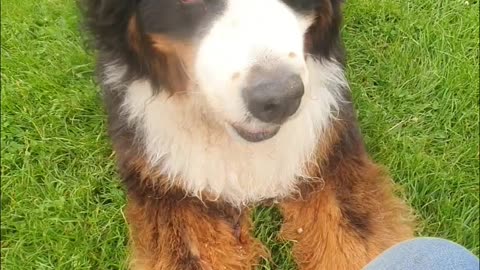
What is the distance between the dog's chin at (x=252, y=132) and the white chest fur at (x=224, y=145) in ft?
0.89

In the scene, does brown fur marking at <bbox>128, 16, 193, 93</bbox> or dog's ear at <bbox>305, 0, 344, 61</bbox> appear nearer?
brown fur marking at <bbox>128, 16, 193, 93</bbox>

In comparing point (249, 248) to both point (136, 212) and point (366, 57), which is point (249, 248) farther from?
point (366, 57)

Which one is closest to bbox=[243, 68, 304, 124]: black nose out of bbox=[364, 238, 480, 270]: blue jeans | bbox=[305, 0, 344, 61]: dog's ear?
bbox=[305, 0, 344, 61]: dog's ear

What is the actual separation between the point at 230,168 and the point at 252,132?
Result: 0.48 metres

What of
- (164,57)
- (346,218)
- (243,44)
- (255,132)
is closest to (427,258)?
(346,218)

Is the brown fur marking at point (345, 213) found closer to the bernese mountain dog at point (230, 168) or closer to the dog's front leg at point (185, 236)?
the bernese mountain dog at point (230, 168)

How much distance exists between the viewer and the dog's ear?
8.20 feet

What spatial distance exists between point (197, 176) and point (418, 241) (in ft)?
2.67

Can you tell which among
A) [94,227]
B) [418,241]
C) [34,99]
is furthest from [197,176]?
Answer: [34,99]

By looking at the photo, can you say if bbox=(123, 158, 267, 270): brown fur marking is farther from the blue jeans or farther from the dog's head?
the blue jeans

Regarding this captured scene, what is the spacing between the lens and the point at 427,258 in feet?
8.12

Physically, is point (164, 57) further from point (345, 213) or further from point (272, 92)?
point (345, 213)

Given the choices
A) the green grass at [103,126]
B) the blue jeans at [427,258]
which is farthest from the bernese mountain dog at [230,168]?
the blue jeans at [427,258]

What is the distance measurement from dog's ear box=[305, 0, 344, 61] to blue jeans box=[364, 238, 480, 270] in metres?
0.72
